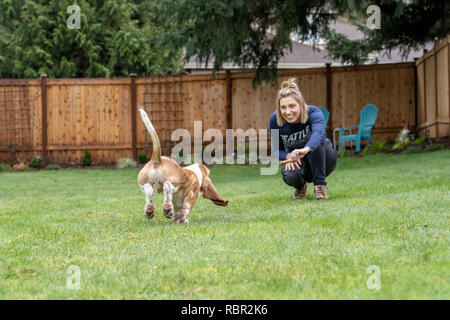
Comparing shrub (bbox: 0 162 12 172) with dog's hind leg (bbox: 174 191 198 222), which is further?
shrub (bbox: 0 162 12 172)

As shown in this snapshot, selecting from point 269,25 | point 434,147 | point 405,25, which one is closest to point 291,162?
point 434,147

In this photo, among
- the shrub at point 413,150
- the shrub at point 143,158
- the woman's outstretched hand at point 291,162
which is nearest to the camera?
the woman's outstretched hand at point 291,162

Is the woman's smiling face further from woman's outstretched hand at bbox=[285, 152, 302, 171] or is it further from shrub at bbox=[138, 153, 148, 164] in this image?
shrub at bbox=[138, 153, 148, 164]

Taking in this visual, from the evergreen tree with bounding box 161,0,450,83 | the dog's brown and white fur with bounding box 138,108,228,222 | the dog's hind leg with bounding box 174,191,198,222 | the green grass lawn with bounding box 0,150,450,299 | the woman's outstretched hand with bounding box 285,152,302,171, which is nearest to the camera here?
the green grass lawn with bounding box 0,150,450,299

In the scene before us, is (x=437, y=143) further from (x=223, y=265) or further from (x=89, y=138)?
(x=223, y=265)

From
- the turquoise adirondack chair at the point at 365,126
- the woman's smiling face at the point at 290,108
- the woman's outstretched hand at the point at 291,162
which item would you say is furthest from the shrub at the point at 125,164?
the woman's outstretched hand at the point at 291,162

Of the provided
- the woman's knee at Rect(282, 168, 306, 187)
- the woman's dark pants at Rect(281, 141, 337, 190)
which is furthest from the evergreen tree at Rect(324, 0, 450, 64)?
the woman's knee at Rect(282, 168, 306, 187)

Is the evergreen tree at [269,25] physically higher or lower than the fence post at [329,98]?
higher

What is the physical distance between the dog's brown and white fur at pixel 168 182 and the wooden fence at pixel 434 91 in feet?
31.8

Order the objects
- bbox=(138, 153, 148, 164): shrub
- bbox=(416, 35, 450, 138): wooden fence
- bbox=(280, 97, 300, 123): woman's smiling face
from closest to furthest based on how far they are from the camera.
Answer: bbox=(280, 97, 300, 123): woman's smiling face < bbox=(416, 35, 450, 138): wooden fence < bbox=(138, 153, 148, 164): shrub

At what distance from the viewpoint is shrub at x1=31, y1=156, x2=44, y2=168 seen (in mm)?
17047

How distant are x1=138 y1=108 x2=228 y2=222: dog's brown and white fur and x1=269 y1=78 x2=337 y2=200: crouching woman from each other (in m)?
1.18

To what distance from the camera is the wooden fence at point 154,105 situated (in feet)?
56.2

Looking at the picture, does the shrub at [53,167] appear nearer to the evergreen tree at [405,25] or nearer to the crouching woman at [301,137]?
the evergreen tree at [405,25]
